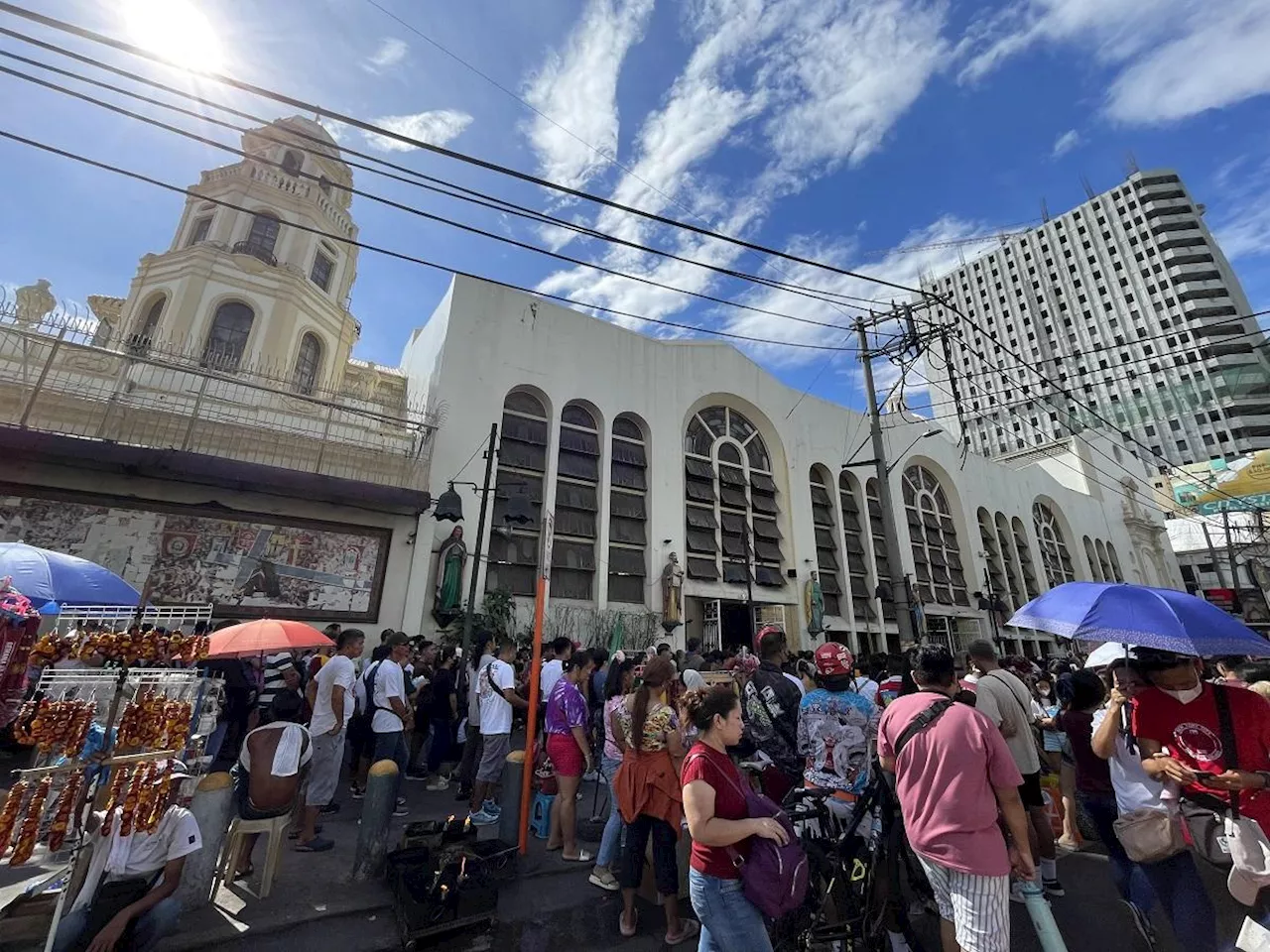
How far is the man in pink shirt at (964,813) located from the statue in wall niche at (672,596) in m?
13.9

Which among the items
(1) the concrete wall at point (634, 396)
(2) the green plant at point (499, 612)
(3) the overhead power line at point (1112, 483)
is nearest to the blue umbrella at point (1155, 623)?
(2) the green plant at point (499, 612)

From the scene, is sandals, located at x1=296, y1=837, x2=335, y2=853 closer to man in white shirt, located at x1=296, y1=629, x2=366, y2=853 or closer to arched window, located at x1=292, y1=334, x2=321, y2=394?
man in white shirt, located at x1=296, y1=629, x2=366, y2=853

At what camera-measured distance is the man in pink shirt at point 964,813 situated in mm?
2281

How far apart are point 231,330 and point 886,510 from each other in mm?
18630

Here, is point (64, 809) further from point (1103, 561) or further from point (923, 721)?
point (1103, 561)

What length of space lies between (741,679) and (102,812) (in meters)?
6.71

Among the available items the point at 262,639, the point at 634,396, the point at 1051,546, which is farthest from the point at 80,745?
the point at 1051,546

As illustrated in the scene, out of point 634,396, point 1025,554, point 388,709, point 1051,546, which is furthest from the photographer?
point 1051,546

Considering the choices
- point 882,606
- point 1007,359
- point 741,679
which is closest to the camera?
point 741,679

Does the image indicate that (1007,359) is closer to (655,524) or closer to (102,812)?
(655,524)

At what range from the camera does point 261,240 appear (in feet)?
55.7

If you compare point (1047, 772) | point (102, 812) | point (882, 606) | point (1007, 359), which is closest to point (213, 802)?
point (102, 812)

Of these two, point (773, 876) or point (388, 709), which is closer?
point (773, 876)

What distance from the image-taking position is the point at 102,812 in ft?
8.99
